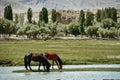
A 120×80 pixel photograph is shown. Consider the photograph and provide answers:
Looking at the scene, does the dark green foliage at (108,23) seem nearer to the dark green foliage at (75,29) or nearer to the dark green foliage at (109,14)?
the dark green foliage at (109,14)

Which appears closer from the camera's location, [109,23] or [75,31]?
[109,23]

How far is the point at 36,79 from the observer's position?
2658cm

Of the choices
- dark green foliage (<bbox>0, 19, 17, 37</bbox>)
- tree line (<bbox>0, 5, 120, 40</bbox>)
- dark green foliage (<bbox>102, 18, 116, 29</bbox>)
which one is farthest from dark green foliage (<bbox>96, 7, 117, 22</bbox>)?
dark green foliage (<bbox>0, 19, 17, 37</bbox>)

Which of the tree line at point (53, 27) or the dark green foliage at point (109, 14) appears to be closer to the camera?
the tree line at point (53, 27)

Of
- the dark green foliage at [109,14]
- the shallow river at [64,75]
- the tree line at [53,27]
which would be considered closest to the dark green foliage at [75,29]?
the tree line at [53,27]

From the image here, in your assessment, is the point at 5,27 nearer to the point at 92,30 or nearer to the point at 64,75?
the point at 92,30

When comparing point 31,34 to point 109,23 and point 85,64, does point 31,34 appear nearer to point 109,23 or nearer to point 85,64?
point 109,23

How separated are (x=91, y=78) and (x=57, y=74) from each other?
3474 millimetres

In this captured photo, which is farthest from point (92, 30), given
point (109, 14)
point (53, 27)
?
point (109, 14)

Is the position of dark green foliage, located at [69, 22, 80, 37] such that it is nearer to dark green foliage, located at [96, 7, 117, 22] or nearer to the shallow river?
dark green foliage, located at [96, 7, 117, 22]

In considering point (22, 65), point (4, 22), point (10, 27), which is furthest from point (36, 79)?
point (10, 27)

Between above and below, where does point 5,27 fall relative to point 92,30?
above

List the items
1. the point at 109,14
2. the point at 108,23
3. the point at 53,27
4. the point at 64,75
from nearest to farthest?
the point at 64,75 < the point at 53,27 < the point at 108,23 < the point at 109,14

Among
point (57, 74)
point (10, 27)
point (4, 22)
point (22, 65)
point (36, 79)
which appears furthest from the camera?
point (10, 27)
